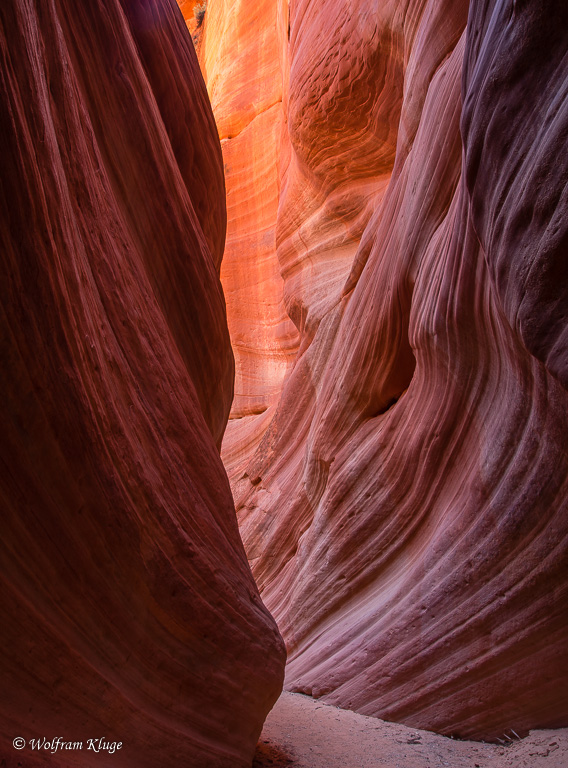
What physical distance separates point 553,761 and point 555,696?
401 millimetres

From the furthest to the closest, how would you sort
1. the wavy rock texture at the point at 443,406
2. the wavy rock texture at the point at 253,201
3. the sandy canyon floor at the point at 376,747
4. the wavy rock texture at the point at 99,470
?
the wavy rock texture at the point at 253,201
the sandy canyon floor at the point at 376,747
the wavy rock texture at the point at 443,406
the wavy rock texture at the point at 99,470

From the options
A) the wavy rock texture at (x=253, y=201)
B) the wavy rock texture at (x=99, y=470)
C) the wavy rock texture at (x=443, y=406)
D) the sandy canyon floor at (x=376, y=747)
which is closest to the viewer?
the wavy rock texture at (x=99, y=470)

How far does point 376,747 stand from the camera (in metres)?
3.16

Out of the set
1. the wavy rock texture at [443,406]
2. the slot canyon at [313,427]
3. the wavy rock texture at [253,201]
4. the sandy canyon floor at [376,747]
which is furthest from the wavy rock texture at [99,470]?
the wavy rock texture at [253,201]

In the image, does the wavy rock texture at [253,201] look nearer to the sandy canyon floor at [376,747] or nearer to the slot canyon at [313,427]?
the slot canyon at [313,427]

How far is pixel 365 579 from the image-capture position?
4.44m

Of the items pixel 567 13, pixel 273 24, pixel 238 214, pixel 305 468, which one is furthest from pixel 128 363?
pixel 273 24

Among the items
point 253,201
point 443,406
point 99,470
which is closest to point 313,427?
point 443,406

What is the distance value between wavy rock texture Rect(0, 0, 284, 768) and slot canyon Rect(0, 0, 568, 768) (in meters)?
0.01

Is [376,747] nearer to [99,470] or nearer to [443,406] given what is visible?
[443,406]

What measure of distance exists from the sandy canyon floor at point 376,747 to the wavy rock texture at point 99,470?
0.39m

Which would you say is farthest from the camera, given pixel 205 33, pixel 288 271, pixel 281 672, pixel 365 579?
pixel 205 33

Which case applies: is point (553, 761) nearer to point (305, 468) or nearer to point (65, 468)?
point (65, 468)

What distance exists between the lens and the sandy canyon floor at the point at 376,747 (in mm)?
2814
